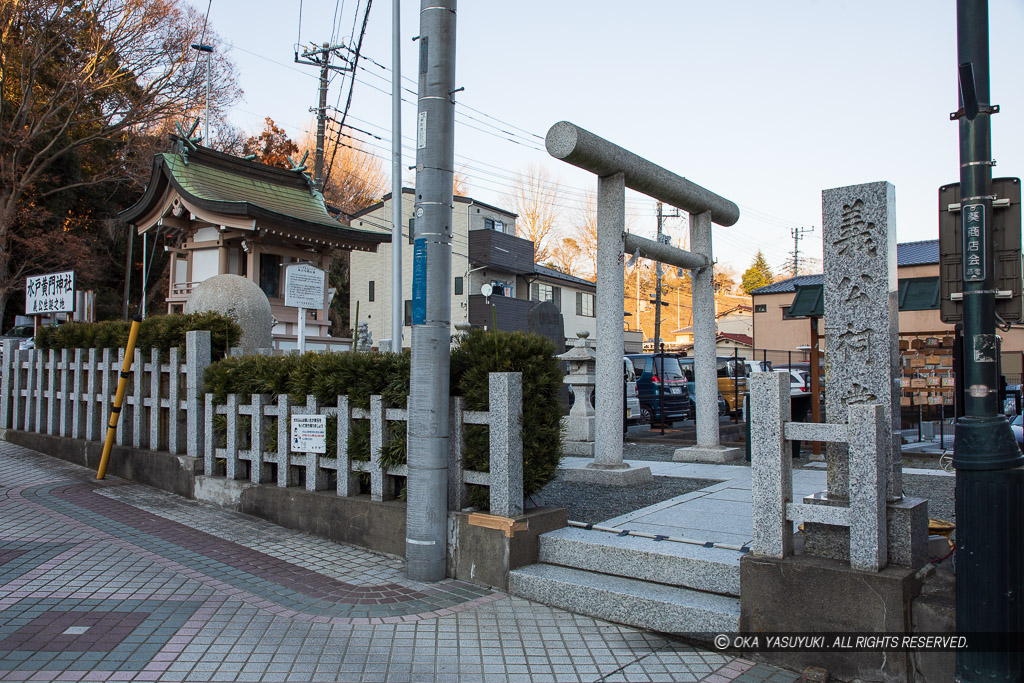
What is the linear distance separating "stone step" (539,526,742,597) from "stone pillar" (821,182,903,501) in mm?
825

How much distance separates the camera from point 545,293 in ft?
133

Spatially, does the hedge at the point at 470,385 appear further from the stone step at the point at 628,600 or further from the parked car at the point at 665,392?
the parked car at the point at 665,392

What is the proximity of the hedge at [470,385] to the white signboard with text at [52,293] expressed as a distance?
609 centimetres

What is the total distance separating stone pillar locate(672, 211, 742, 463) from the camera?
9547 millimetres

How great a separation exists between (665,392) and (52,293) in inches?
523

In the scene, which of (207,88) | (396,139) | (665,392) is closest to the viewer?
(396,139)

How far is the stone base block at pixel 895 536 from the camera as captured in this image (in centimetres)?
383

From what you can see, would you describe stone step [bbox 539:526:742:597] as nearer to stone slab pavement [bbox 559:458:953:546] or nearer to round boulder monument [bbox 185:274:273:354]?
stone slab pavement [bbox 559:458:953:546]

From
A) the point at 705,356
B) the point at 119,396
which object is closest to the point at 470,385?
the point at 705,356

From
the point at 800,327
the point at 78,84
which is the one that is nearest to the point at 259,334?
the point at 78,84

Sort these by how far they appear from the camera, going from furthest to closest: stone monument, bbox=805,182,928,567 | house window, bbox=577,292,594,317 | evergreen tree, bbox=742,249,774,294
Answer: evergreen tree, bbox=742,249,774,294
house window, bbox=577,292,594,317
stone monument, bbox=805,182,928,567

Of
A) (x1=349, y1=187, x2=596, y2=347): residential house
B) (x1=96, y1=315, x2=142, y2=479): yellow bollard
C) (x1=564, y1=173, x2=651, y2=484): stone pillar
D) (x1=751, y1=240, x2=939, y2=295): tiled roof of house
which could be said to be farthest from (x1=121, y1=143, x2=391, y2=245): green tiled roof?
(x1=751, y1=240, x2=939, y2=295): tiled roof of house

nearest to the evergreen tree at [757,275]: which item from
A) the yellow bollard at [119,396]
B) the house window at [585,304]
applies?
the house window at [585,304]

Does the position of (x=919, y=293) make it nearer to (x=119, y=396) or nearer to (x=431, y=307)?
(x=431, y=307)
